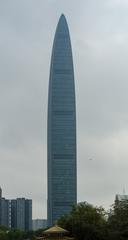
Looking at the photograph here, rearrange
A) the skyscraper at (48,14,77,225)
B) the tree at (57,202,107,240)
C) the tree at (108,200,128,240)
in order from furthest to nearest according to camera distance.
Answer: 1. the skyscraper at (48,14,77,225)
2. the tree at (57,202,107,240)
3. the tree at (108,200,128,240)

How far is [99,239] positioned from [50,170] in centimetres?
10038

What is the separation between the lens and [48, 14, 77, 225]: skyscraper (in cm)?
18088

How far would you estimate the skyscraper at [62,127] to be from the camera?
181 m

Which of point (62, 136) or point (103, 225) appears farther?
point (62, 136)

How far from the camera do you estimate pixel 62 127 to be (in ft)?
597

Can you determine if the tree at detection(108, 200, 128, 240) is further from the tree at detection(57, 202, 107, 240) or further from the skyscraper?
the skyscraper

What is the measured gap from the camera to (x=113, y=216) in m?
80.6

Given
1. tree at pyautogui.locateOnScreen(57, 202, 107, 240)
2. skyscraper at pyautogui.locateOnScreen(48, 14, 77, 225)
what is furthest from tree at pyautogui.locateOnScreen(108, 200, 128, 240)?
skyscraper at pyautogui.locateOnScreen(48, 14, 77, 225)

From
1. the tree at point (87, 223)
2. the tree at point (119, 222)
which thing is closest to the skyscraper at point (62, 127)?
the tree at point (87, 223)

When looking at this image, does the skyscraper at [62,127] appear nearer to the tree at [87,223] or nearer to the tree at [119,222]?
the tree at [87,223]

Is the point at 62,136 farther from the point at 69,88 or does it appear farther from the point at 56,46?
A: the point at 56,46

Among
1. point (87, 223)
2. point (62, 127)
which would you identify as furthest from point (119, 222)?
point (62, 127)

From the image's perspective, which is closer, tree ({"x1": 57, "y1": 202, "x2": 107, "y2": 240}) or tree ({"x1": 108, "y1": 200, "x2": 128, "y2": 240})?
tree ({"x1": 108, "y1": 200, "x2": 128, "y2": 240})

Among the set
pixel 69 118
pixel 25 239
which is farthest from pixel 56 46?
pixel 25 239
